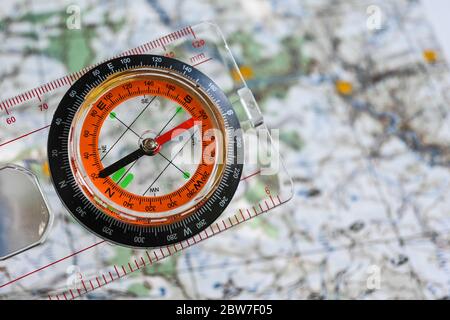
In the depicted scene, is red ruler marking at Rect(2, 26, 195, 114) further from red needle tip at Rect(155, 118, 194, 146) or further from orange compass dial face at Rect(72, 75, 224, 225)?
red needle tip at Rect(155, 118, 194, 146)

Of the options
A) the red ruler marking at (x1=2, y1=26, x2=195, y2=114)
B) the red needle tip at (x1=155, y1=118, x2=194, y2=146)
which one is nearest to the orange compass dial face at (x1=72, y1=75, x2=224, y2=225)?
the red needle tip at (x1=155, y1=118, x2=194, y2=146)

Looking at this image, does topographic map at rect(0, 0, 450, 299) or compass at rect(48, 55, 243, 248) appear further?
topographic map at rect(0, 0, 450, 299)

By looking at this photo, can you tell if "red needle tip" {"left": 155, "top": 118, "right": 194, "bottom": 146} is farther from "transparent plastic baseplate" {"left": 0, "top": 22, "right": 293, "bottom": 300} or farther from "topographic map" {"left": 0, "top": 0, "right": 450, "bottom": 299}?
"topographic map" {"left": 0, "top": 0, "right": 450, "bottom": 299}

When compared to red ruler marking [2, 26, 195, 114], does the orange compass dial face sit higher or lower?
lower

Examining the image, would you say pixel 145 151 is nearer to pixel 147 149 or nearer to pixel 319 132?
pixel 147 149

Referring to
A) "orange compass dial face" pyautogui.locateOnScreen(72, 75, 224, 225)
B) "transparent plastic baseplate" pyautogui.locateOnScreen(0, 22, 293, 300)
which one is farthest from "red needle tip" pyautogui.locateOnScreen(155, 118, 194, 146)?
"transparent plastic baseplate" pyautogui.locateOnScreen(0, 22, 293, 300)

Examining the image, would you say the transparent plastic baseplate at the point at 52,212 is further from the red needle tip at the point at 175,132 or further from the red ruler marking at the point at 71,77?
the red needle tip at the point at 175,132

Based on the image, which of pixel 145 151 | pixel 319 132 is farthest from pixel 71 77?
pixel 319 132

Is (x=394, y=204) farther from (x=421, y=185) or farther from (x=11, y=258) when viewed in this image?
(x=11, y=258)
